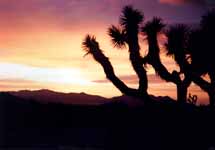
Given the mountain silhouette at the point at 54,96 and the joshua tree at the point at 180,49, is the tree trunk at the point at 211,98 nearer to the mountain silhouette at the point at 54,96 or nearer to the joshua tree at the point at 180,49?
the joshua tree at the point at 180,49

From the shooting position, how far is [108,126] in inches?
784

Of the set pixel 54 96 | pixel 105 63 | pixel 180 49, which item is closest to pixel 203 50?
pixel 180 49

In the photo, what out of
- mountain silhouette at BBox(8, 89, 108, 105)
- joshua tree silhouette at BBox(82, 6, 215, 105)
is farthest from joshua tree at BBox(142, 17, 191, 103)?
mountain silhouette at BBox(8, 89, 108, 105)

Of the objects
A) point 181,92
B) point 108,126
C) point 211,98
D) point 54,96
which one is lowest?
point 108,126

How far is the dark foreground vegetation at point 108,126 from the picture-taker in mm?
18172

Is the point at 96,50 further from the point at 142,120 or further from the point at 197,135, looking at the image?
the point at 197,135

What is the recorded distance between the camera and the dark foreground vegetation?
59.6 feet

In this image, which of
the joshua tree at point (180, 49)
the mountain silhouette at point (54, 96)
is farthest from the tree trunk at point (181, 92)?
the mountain silhouette at point (54, 96)

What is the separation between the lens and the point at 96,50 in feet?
70.4

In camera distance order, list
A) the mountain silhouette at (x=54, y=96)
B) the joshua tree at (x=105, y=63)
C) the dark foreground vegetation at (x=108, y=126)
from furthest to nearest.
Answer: the mountain silhouette at (x=54, y=96) < the joshua tree at (x=105, y=63) < the dark foreground vegetation at (x=108, y=126)

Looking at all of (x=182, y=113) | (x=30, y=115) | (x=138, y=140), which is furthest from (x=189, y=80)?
(x=30, y=115)

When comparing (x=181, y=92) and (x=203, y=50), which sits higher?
(x=203, y=50)

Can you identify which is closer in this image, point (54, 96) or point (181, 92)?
point (181, 92)

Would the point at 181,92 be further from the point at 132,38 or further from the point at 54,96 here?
the point at 54,96
